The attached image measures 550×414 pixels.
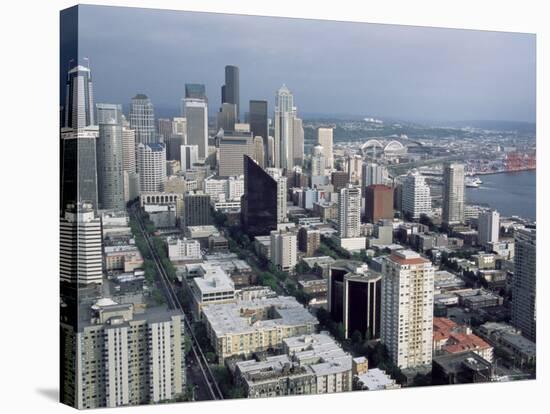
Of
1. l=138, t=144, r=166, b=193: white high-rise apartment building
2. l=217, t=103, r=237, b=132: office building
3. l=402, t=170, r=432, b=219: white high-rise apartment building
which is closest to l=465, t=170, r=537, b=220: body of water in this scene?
l=402, t=170, r=432, b=219: white high-rise apartment building

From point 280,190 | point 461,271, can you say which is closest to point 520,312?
point 461,271

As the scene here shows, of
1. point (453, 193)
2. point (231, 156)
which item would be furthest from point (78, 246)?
point (453, 193)

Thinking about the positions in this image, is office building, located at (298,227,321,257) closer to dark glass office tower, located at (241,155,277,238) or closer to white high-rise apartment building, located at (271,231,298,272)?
white high-rise apartment building, located at (271,231,298,272)

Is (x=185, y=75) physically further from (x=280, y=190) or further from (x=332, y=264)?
(x=332, y=264)

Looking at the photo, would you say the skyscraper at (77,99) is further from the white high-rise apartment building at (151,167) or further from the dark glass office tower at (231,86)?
the dark glass office tower at (231,86)

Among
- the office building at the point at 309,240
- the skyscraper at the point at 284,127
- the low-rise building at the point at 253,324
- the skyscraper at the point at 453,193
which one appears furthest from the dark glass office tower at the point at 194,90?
the skyscraper at the point at 453,193
